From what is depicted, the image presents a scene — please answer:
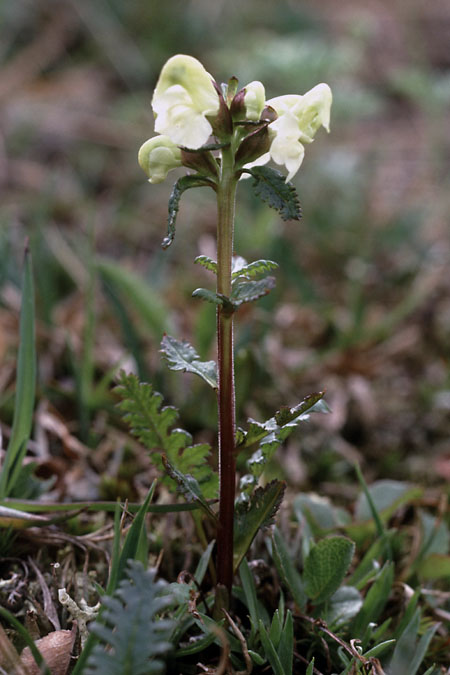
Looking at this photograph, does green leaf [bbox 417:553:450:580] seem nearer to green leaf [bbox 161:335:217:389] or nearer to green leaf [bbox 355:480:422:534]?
green leaf [bbox 355:480:422:534]

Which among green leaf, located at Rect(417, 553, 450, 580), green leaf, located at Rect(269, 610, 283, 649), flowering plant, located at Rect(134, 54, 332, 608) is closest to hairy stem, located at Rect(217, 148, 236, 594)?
flowering plant, located at Rect(134, 54, 332, 608)

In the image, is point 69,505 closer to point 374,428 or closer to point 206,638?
point 206,638

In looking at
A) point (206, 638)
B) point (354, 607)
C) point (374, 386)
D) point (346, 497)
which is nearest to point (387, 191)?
point (374, 386)

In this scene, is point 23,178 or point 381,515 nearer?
point 381,515

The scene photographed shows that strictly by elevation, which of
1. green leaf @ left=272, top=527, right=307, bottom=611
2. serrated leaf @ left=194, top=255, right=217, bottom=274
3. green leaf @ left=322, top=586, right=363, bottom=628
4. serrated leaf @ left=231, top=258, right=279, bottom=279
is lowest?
green leaf @ left=322, top=586, right=363, bottom=628

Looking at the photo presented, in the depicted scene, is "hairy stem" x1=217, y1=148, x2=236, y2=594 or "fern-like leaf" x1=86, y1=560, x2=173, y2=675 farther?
"hairy stem" x1=217, y1=148, x2=236, y2=594

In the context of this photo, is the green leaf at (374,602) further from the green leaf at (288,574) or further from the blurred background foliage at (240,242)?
the blurred background foliage at (240,242)

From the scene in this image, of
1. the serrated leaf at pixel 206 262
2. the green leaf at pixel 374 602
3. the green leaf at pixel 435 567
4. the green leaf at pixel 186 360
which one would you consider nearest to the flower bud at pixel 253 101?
the serrated leaf at pixel 206 262
